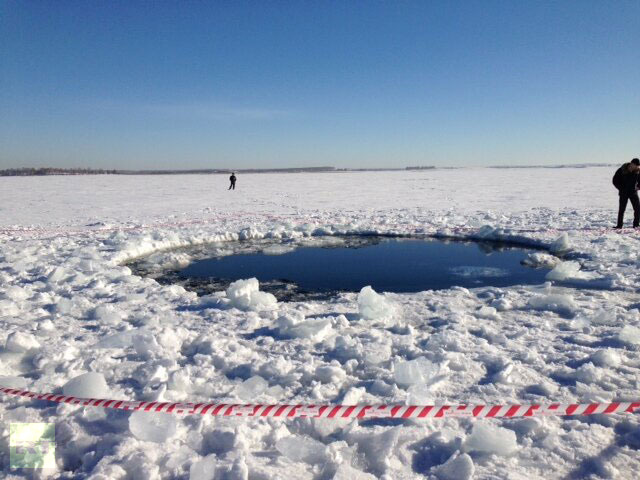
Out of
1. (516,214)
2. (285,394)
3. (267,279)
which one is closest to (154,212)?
(267,279)

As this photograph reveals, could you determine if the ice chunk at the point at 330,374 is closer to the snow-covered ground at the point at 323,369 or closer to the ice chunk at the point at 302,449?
the snow-covered ground at the point at 323,369

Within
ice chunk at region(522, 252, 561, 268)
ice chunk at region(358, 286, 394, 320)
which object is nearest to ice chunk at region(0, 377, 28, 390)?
ice chunk at region(358, 286, 394, 320)

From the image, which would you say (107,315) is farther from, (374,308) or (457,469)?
(457,469)

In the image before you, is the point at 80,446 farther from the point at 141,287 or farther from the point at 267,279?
the point at 267,279

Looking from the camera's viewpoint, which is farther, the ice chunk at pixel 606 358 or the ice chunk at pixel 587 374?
the ice chunk at pixel 606 358

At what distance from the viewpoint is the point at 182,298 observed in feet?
18.2

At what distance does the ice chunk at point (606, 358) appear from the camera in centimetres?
338

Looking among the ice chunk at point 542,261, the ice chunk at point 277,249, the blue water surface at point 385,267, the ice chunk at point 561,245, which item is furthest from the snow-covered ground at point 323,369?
the ice chunk at point 277,249

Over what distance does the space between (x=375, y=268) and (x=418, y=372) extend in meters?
4.67

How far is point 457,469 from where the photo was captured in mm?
2262

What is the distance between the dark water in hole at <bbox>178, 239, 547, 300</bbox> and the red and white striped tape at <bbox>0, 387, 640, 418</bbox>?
320cm

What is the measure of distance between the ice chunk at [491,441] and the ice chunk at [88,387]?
2.37 m

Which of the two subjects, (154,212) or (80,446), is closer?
(80,446)

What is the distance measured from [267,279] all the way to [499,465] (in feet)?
16.5
